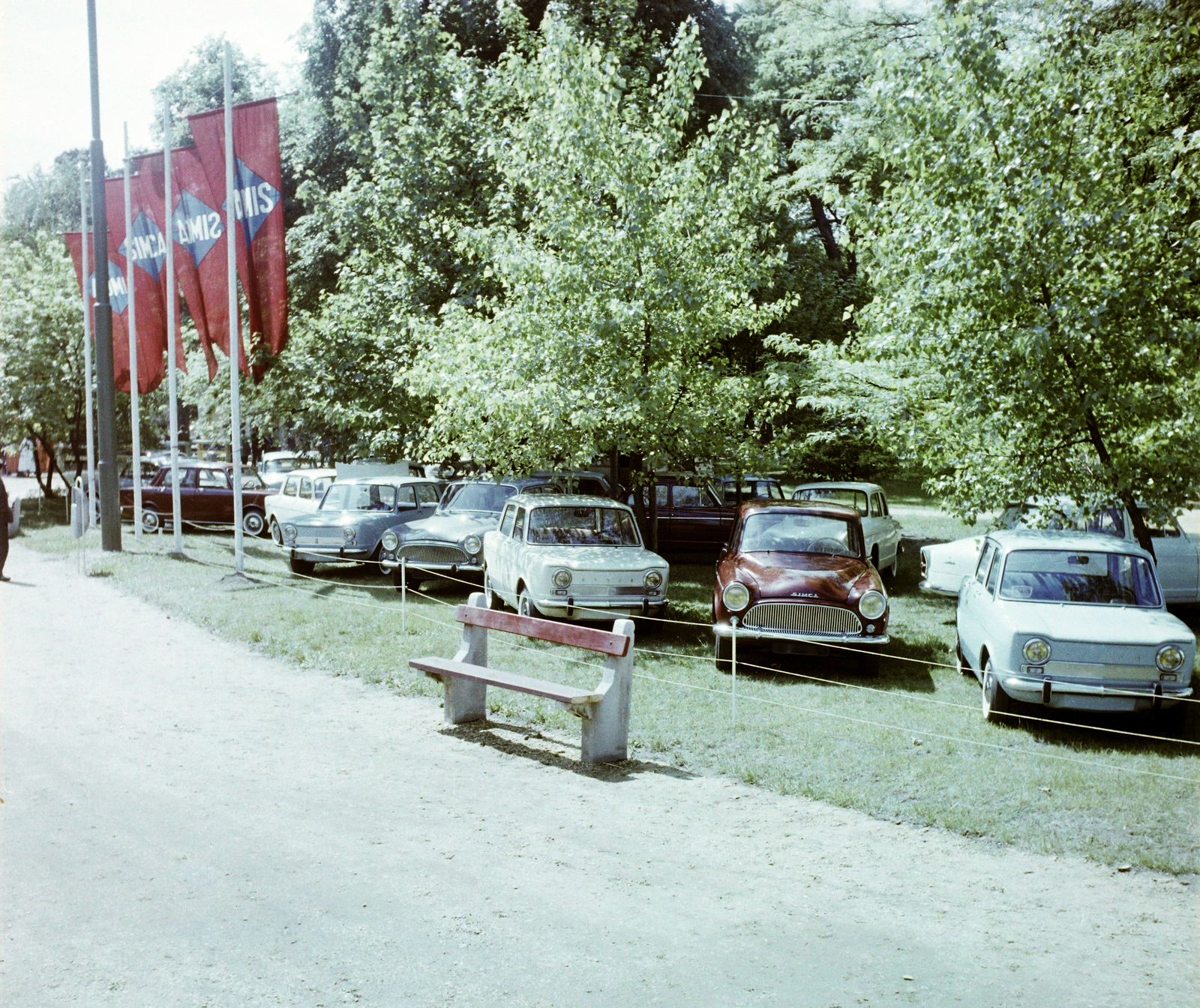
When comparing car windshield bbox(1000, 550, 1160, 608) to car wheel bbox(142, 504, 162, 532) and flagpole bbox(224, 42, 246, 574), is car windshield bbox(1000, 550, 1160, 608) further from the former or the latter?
car wheel bbox(142, 504, 162, 532)

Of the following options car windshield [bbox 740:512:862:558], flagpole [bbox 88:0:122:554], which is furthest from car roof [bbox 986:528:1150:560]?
flagpole [bbox 88:0:122:554]

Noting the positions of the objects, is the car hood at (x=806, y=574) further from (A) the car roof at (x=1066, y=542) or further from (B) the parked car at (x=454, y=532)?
(B) the parked car at (x=454, y=532)

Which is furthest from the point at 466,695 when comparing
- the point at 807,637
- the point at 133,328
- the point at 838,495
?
the point at 133,328

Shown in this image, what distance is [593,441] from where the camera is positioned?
15758mm

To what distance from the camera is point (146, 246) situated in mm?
21203

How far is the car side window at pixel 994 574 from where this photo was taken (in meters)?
10.5

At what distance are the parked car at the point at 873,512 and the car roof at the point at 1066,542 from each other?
771cm

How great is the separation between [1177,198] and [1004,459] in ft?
10.3

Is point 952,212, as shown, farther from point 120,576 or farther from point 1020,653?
point 120,576

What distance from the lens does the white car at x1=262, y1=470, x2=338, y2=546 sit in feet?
78.5

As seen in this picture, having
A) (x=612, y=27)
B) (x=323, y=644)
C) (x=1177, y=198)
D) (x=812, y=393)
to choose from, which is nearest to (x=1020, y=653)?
(x=1177, y=198)

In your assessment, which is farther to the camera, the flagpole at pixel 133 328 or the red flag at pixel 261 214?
the flagpole at pixel 133 328

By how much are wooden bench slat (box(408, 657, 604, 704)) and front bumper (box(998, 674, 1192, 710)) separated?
3688 mm

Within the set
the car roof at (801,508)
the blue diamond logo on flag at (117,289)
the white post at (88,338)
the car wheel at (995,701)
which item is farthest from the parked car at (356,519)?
the car wheel at (995,701)
